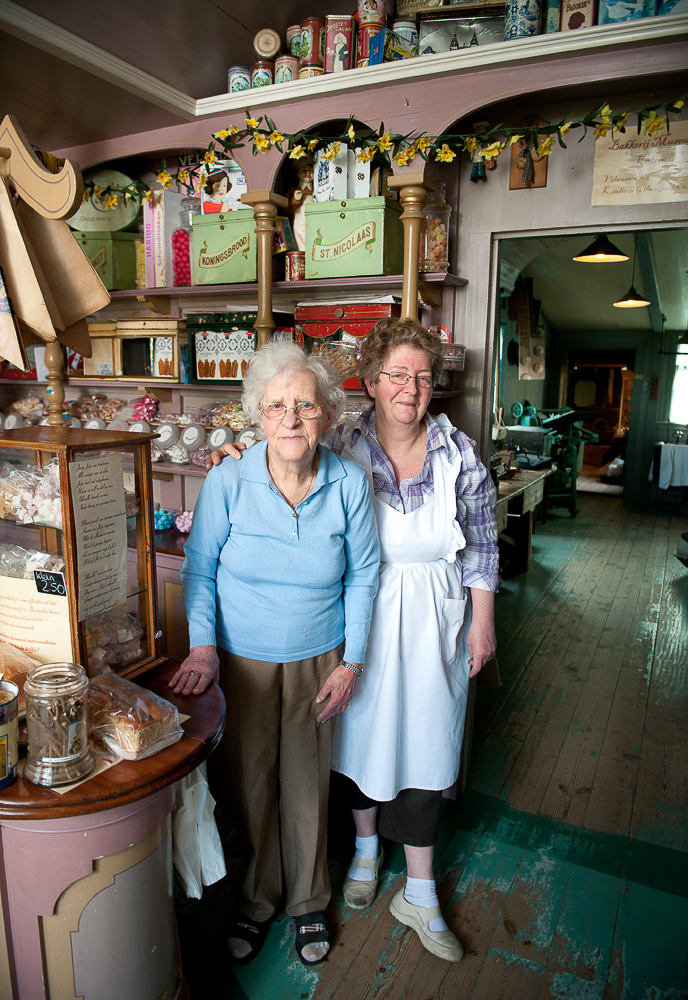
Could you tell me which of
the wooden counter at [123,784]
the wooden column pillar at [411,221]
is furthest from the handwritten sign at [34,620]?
the wooden column pillar at [411,221]

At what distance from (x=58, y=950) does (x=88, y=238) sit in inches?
113

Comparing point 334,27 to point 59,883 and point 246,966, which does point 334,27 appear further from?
point 246,966

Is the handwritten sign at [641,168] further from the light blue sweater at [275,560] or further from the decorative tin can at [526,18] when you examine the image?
the light blue sweater at [275,560]

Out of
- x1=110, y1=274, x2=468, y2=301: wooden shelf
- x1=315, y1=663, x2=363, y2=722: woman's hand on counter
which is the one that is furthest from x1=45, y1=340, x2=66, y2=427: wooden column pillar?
x1=110, y1=274, x2=468, y2=301: wooden shelf

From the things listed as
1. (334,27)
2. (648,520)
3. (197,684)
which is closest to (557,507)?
(648,520)

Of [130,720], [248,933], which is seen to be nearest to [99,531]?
[130,720]

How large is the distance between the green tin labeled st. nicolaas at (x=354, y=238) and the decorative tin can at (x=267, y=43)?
0.66 m

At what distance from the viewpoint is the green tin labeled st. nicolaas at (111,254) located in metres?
3.14

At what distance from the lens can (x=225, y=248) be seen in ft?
9.18

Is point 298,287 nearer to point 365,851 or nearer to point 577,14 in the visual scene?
point 577,14

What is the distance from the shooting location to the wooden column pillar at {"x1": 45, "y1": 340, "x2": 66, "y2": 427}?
1.53 metres

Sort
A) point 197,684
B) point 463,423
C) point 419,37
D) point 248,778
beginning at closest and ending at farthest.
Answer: point 197,684
point 248,778
point 419,37
point 463,423

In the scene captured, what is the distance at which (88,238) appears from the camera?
3141mm

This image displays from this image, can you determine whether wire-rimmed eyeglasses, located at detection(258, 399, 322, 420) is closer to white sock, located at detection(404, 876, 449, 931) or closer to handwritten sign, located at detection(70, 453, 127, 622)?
handwritten sign, located at detection(70, 453, 127, 622)
